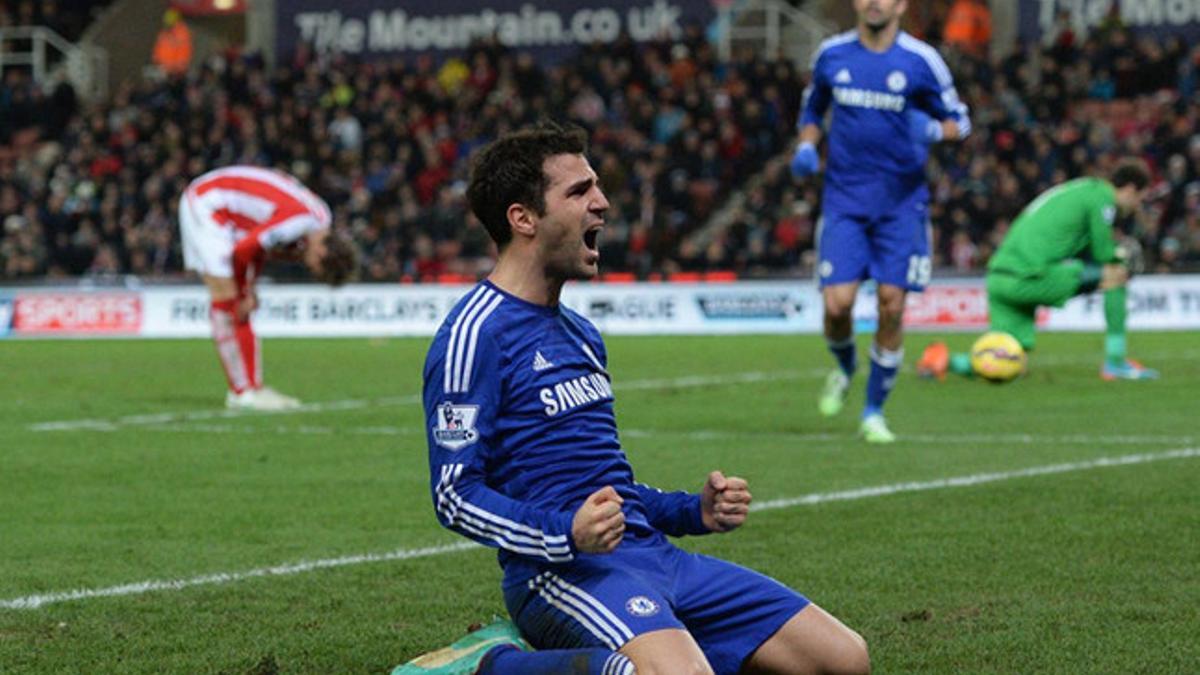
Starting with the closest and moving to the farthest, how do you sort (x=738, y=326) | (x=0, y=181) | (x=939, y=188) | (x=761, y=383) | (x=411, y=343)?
1. (x=761, y=383)
2. (x=411, y=343)
3. (x=738, y=326)
4. (x=939, y=188)
5. (x=0, y=181)

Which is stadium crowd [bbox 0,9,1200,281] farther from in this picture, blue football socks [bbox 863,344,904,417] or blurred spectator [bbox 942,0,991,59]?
blue football socks [bbox 863,344,904,417]

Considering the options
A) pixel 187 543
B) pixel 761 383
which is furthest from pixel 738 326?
pixel 187 543

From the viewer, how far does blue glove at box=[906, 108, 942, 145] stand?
11.4 meters

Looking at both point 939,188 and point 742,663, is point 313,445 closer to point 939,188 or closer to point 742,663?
point 742,663

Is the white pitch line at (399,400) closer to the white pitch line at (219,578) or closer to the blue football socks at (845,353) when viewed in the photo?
the blue football socks at (845,353)

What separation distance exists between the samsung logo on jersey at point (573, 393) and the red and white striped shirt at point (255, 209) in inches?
388

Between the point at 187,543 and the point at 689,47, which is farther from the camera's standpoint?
the point at 689,47

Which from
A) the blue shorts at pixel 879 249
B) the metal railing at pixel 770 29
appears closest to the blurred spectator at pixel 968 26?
the metal railing at pixel 770 29

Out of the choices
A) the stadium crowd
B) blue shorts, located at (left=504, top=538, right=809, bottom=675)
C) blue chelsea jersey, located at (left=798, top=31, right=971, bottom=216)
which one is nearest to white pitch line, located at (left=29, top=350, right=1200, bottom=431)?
blue chelsea jersey, located at (left=798, top=31, right=971, bottom=216)

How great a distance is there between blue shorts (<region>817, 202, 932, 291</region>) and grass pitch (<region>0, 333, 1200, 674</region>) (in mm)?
927

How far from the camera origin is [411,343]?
24.5 m

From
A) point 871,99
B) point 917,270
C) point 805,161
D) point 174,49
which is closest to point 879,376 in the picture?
point 917,270

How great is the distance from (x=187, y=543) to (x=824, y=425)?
18.4 ft

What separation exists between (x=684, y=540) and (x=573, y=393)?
2.98 m
